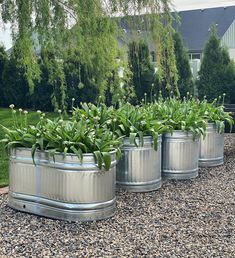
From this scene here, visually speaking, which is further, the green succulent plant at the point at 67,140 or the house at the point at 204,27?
the house at the point at 204,27

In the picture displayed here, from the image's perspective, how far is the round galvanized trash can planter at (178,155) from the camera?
458 cm

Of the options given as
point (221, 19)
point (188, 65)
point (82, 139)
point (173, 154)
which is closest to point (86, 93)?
point (188, 65)

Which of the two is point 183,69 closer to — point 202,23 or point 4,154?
point 4,154

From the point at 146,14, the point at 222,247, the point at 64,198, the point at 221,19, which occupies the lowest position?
the point at 222,247

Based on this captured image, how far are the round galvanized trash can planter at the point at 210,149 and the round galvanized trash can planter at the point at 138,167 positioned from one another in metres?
1.38

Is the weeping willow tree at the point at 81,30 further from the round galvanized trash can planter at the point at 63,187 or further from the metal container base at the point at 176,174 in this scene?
the round galvanized trash can planter at the point at 63,187

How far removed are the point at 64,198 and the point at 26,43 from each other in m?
2.47

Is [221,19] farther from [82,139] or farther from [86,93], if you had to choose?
[82,139]

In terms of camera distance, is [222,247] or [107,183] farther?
[107,183]

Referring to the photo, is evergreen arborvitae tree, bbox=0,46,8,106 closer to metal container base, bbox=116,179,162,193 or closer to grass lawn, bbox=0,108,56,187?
grass lawn, bbox=0,108,56,187

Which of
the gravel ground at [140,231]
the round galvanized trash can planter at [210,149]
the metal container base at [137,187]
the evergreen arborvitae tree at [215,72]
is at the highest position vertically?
the evergreen arborvitae tree at [215,72]

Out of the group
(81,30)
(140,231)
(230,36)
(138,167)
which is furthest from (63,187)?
(230,36)

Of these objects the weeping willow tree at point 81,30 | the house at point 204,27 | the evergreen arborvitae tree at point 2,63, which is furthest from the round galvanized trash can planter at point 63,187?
the house at point 204,27

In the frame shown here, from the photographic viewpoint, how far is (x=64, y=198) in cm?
327
